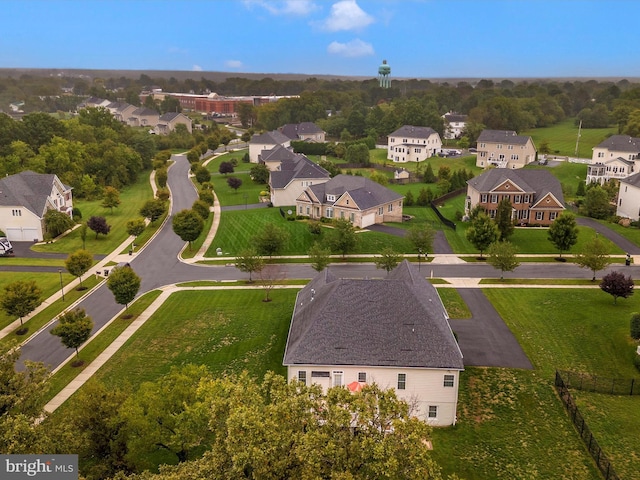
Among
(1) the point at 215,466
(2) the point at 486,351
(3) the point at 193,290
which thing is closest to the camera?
(1) the point at 215,466

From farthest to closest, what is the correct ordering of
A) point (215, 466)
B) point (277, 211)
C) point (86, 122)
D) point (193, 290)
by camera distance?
point (86, 122) → point (277, 211) → point (193, 290) → point (215, 466)

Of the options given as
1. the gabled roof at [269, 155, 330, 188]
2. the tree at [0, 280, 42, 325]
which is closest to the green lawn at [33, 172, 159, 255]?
the tree at [0, 280, 42, 325]

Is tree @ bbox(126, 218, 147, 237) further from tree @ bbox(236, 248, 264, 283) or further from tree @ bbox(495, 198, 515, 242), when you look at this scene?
tree @ bbox(495, 198, 515, 242)

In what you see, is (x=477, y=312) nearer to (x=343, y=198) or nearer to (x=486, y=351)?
(x=486, y=351)

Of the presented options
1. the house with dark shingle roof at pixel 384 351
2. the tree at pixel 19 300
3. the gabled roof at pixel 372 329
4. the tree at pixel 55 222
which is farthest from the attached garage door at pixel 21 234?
the house with dark shingle roof at pixel 384 351

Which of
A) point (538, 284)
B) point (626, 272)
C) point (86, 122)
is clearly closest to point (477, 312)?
point (538, 284)

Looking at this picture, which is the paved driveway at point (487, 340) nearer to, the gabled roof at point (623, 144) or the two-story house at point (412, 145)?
the gabled roof at point (623, 144)

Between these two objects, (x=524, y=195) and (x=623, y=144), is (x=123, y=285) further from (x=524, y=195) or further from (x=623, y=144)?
(x=623, y=144)
